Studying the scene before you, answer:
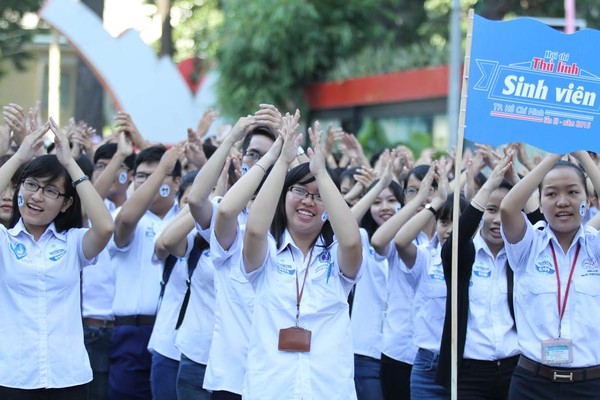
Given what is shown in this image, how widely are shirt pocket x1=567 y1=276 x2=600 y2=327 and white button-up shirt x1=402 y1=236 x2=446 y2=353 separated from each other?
47.5 inches

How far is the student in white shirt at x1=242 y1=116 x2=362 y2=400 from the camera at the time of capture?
5078 mm

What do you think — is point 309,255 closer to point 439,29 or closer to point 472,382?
point 472,382

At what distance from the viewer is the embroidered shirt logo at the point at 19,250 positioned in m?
5.71

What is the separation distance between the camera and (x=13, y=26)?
25.9m

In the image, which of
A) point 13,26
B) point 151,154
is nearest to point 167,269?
point 151,154

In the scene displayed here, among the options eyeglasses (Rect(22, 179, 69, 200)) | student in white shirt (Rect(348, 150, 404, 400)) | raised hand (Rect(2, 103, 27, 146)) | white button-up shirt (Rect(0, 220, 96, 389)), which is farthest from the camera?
student in white shirt (Rect(348, 150, 404, 400))

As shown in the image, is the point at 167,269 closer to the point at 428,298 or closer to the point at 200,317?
the point at 200,317

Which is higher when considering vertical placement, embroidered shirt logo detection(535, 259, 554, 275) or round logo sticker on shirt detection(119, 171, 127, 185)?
round logo sticker on shirt detection(119, 171, 127, 185)

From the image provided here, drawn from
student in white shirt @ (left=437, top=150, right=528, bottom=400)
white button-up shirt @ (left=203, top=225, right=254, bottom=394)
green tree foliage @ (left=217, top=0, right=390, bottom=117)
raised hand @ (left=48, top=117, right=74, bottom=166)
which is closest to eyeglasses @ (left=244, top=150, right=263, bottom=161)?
white button-up shirt @ (left=203, top=225, right=254, bottom=394)

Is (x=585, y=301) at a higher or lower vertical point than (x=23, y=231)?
lower

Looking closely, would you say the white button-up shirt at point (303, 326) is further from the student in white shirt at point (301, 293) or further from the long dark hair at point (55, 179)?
the long dark hair at point (55, 179)

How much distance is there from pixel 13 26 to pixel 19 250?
837 inches

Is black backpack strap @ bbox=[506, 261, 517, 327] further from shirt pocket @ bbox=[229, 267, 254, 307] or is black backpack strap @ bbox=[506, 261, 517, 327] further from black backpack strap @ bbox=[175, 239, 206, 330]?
black backpack strap @ bbox=[175, 239, 206, 330]

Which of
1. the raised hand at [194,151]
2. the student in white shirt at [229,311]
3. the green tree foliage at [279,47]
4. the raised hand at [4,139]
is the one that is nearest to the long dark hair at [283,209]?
the student in white shirt at [229,311]
